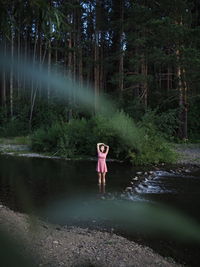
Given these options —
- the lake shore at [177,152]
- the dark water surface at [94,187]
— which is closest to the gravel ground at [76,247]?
the dark water surface at [94,187]

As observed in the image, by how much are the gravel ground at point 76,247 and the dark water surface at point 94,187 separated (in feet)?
1.48

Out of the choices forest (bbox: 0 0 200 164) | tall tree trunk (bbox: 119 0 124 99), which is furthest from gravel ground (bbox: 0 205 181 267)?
tall tree trunk (bbox: 119 0 124 99)

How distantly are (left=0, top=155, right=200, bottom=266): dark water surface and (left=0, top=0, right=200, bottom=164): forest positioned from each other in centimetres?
267

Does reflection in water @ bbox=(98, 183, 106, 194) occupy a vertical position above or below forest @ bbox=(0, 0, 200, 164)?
below

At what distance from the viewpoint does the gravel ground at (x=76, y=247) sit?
474cm

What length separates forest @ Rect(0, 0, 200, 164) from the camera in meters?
13.2

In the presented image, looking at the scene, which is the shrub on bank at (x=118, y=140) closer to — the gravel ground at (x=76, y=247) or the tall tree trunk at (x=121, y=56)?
the tall tree trunk at (x=121, y=56)

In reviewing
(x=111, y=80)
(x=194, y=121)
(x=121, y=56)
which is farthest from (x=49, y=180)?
(x=121, y=56)

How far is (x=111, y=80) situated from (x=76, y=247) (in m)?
22.0

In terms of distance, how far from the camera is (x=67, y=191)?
950cm

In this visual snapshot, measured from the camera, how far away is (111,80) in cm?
2628

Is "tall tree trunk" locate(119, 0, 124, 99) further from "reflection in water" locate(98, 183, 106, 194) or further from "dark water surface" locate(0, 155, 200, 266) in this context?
"reflection in water" locate(98, 183, 106, 194)

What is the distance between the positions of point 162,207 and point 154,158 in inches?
277

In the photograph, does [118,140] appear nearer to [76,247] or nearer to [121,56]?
[76,247]
